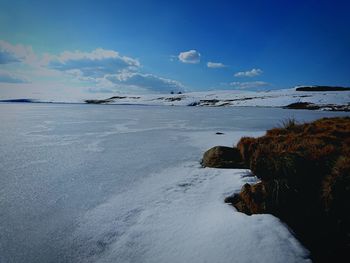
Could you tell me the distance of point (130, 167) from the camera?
830cm

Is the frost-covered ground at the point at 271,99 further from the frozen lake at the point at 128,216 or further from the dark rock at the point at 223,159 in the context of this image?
the frozen lake at the point at 128,216

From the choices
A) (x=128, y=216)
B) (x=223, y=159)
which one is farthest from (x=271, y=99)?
(x=128, y=216)

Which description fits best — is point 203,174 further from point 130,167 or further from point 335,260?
point 335,260

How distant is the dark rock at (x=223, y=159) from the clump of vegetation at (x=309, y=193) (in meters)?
1.88

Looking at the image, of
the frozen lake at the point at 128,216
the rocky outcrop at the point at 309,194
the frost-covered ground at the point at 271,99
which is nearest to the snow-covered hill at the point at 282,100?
the frost-covered ground at the point at 271,99

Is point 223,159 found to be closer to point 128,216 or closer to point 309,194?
point 309,194

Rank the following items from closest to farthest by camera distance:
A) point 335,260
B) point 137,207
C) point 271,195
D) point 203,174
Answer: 1. point 335,260
2. point 271,195
3. point 137,207
4. point 203,174

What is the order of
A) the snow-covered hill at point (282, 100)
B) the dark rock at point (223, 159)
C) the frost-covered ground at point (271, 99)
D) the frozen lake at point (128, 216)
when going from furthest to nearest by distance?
the frost-covered ground at point (271, 99)
the snow-covered hill at point (282, 100)
the dark rock at point (223, 159)
the frozen lake at point (128, 216)

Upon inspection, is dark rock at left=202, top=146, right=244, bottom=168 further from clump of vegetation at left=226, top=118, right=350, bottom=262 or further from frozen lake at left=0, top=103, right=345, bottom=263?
clump of vegetation at left=226, top=118, right=350, bottom=262

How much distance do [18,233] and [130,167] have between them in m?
4.20

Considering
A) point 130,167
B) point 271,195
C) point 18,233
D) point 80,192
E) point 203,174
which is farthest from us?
point 130,167

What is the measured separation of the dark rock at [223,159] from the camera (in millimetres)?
7811

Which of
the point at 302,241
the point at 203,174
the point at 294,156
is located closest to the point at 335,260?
the point at 302,241

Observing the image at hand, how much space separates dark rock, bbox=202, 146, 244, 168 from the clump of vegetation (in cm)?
188
